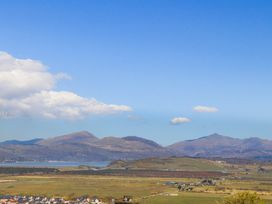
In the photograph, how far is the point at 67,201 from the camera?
17362 centimetres

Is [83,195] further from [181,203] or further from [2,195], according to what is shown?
[181,203]

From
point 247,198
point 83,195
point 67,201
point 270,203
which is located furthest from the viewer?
point 83,195

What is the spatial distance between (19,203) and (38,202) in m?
9.55

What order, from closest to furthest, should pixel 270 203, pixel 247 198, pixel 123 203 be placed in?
1. pixel 123 203
2. pixel 247 198
3. pixel 270 203

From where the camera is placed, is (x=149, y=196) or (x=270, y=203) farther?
(x=149, y=196)

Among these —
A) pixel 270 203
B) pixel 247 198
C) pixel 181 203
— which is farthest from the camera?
pixel 181 203

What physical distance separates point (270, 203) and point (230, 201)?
2677 inches

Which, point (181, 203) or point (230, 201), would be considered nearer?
point (230, 201)

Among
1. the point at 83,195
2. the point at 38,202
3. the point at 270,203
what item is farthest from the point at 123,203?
the point at 83,195

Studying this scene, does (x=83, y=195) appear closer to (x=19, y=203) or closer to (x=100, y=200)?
(x=100, y=200)

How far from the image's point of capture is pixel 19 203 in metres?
163

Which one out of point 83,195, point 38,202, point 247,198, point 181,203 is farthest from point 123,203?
point 83,195

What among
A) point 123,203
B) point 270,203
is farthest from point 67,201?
point 123,203

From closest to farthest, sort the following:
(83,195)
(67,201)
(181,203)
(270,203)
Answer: (270,203) < (181,203) < (67,201) < (83,195)
